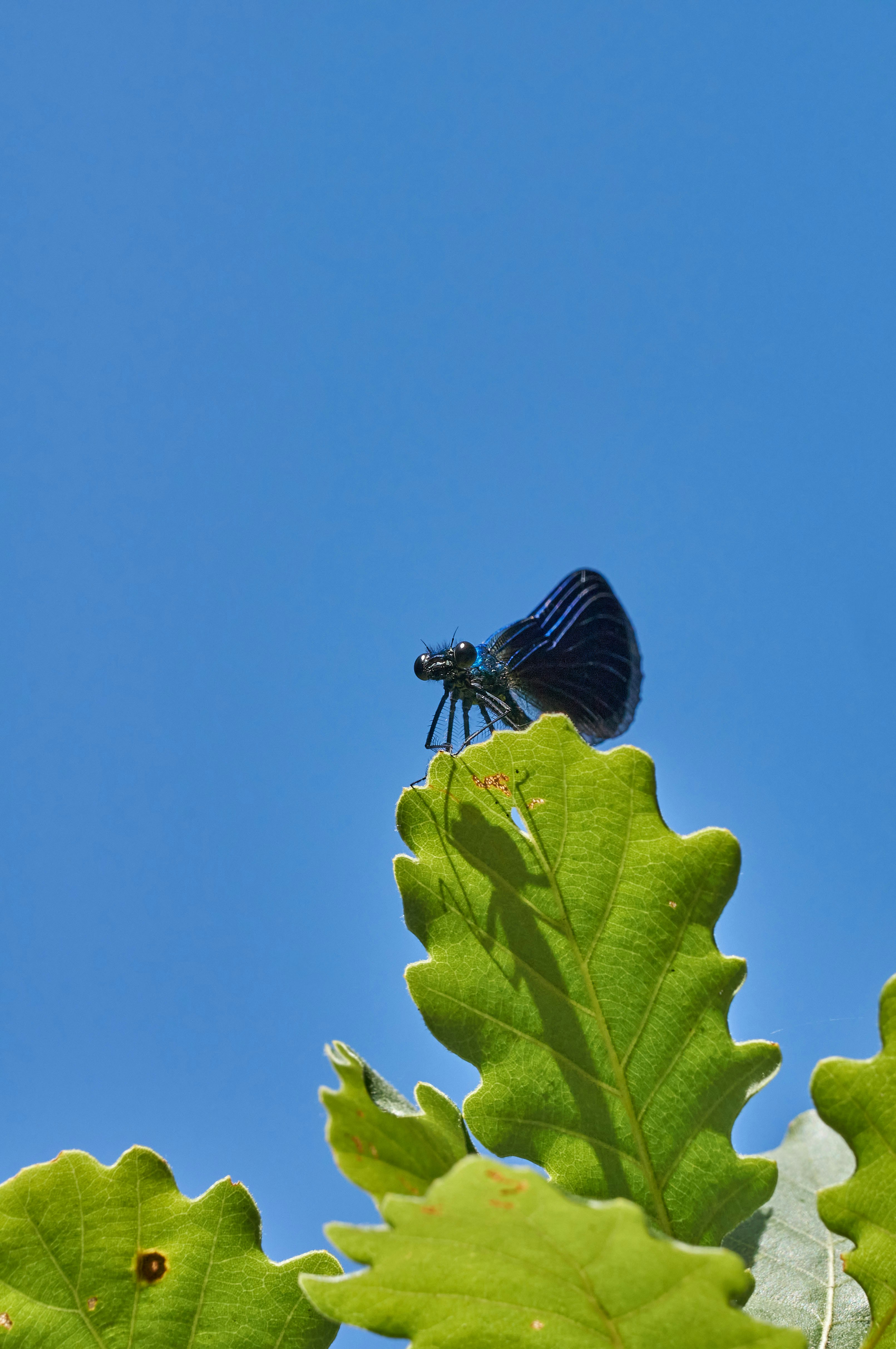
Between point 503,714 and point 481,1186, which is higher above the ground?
point 503,714

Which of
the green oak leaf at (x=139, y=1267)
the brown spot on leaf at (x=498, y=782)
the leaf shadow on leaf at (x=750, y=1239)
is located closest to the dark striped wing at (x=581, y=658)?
the leaf shadow on leaf at (x=750, y=1239)

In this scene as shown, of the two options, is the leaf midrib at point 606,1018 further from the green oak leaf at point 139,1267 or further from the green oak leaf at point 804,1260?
the green oak leaf at point 139,1267

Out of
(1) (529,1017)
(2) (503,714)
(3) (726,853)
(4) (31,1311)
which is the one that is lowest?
(4) (31,1311)

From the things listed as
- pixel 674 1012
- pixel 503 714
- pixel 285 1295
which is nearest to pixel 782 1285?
Answer: pixel 674 1012

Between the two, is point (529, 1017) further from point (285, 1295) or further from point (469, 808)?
point (285, 1295)

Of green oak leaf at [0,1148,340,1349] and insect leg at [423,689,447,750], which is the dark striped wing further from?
green oak leaf at [0,1148,340,1349]

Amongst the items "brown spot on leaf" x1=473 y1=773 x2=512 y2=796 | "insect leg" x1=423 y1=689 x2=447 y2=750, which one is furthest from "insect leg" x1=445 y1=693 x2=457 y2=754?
"brown spot on leaf" x1=473 y1=773 x2=512 y2=796
